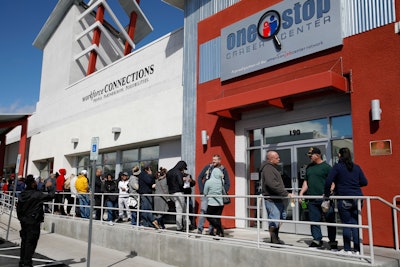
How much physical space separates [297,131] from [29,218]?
6.08 m

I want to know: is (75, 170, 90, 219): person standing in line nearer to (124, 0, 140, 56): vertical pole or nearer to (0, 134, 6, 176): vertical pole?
(124, 0, 140, 56): vertical pole

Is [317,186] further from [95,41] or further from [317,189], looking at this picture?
[95,41]

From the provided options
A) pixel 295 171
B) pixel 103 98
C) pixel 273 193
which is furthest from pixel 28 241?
pixel 103 98

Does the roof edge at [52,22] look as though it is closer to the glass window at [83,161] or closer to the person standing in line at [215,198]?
the glass window at [83,161]

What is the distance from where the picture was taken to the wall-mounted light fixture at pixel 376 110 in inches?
264

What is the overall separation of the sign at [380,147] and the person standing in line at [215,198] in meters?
2.89

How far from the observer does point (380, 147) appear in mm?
6684

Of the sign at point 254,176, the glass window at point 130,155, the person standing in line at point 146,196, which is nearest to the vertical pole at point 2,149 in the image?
the glass window at point 130,155

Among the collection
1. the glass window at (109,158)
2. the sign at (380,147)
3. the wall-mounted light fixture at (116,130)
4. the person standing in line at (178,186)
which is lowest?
the person standing in line at (178,186)

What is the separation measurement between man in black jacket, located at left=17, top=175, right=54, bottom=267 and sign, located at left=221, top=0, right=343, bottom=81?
545 centimetres

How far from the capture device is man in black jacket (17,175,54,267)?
671cm

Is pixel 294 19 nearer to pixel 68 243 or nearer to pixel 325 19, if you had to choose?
pixel 325 19

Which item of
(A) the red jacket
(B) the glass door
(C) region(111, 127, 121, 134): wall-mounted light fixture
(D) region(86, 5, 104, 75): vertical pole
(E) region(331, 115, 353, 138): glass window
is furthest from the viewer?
(D) region(86, 5, 104, 75): vertical pole

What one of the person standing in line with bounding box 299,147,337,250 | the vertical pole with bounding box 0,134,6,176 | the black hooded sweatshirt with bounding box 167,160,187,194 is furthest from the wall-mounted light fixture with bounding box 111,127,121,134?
the vertical pole with bounding box 0,134,6,176
